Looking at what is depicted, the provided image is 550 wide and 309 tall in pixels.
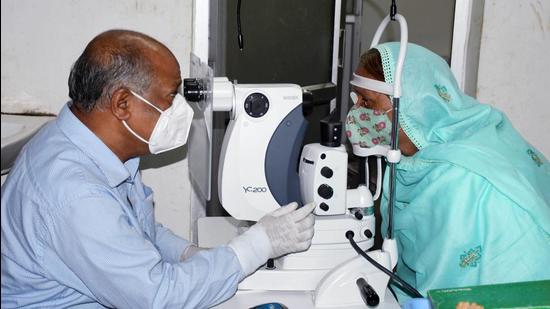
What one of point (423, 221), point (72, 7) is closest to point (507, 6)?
point (423, 221)

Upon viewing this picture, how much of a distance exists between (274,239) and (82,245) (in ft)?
1.41

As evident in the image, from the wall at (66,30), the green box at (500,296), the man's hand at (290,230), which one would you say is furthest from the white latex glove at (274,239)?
the wall at (66,30)

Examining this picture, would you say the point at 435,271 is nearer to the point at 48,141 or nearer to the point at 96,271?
the point at 96,271

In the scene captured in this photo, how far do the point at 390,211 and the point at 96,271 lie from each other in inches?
26.6

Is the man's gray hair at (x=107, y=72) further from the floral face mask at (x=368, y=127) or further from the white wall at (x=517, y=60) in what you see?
the white wall at (x=517, y=60)

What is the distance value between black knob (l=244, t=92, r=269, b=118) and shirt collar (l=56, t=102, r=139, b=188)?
0.32 metres

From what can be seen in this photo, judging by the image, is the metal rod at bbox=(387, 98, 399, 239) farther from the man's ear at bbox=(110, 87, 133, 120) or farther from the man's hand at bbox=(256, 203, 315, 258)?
the man's ear at bbox=(110, 87, 133, 120)

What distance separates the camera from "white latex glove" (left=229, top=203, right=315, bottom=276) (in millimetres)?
1309

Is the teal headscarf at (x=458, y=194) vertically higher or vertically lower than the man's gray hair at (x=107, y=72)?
lower

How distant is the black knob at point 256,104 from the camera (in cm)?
133

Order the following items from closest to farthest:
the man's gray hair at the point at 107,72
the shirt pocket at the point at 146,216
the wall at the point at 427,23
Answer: the man's gray hair at the point at 107,72
the shirt pocket at the point at 146,216
the wall at the point at 427,23

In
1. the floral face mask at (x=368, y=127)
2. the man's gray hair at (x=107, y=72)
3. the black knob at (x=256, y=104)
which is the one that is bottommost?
the floral face mask at (x=368, y=127)

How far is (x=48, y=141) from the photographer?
1.26 meters

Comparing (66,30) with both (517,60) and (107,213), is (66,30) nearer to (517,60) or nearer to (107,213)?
(107,213)
